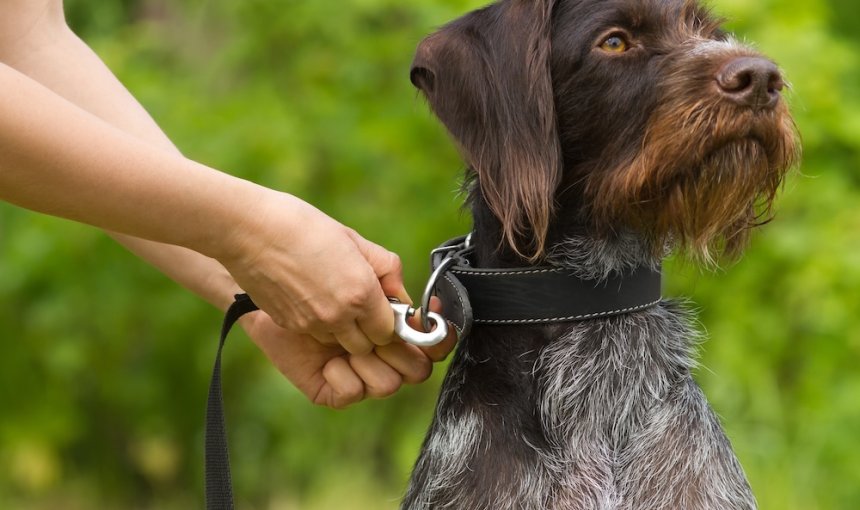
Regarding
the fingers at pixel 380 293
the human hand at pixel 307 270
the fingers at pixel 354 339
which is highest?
the human hand at pixel 307 270

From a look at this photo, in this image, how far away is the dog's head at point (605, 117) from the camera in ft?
8.20

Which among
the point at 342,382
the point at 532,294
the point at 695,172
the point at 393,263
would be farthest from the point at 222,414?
the point at 695,172

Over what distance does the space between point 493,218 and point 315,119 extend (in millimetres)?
2785

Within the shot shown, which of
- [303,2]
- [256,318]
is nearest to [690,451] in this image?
[256,318]

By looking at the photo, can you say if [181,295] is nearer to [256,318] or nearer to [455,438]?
[256,318]

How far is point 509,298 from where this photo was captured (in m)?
2.57

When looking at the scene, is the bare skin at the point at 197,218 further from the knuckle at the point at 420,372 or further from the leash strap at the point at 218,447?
the leash strap at the point at 218,447

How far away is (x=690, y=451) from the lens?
2561mm

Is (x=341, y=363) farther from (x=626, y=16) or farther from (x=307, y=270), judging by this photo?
(x=626, y=16)

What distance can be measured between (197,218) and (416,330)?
0.63m

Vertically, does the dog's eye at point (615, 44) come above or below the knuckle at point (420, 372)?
above

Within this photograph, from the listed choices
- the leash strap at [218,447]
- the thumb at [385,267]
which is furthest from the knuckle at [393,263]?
the leash strap at [218,447]

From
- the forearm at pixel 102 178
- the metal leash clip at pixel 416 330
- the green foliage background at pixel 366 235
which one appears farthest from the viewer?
the green foliage background at pixel 366 235

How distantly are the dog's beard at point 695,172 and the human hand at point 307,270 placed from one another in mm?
558
